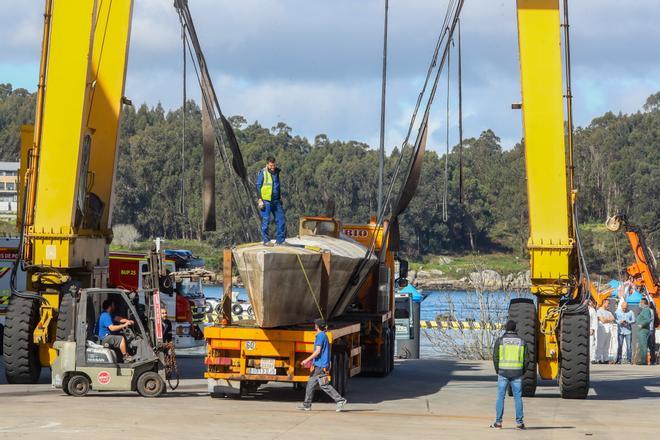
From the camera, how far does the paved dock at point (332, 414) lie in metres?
17.3

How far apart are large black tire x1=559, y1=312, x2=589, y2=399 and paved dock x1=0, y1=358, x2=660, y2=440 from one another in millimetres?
389

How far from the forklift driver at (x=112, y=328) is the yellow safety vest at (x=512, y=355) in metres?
6.50

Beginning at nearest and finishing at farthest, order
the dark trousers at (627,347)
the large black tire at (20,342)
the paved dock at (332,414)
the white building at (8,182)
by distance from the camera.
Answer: the paved dock at (332,414), the large black tire at (20,342), the dark trousers at (627,347), the white building at (8,182)

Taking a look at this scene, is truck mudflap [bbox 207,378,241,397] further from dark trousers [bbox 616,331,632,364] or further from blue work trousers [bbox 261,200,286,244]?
dark trousers [bbox 616,331,632,364]

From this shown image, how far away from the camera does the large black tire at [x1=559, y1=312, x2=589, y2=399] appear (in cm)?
2270

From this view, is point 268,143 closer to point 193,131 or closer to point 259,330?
point 193,131

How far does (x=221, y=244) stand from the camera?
4090 inches

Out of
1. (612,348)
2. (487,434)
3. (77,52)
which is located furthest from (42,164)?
(612,348)

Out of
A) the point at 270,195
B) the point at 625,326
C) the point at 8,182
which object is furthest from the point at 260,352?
the point at 8,182

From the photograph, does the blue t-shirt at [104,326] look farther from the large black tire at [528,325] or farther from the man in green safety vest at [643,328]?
the man in green safety vest at [643,328]

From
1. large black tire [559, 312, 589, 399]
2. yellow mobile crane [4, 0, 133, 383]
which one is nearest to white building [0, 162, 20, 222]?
yellow mobile crane [4, 0, 133, 383]

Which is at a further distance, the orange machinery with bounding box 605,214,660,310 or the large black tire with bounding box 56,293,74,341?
the orange machinery with bounding box 605,214,660,310

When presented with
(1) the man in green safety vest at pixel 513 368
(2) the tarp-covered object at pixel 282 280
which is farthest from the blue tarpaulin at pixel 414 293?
(1) the man in green safety vest at pixel 513 368

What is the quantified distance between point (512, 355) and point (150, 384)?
6.48m
